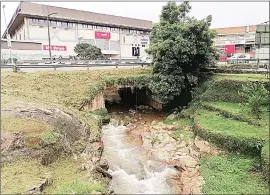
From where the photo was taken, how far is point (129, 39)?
60.0 m

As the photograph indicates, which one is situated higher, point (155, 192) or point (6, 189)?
point (6, 189)

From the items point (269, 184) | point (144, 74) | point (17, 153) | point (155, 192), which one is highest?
point (144, 74)

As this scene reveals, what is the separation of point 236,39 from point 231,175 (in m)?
54.7

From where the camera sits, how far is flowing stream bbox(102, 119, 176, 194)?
1266cm

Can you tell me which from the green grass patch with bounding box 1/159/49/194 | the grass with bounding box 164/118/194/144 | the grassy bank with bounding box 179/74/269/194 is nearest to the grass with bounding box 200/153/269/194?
the grassy bank with bounding box 179/74/269/194

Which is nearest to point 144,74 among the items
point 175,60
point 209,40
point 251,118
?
point 175,60

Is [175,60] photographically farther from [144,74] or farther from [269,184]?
[269,184]

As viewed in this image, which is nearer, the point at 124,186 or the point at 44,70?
the point at 124,186

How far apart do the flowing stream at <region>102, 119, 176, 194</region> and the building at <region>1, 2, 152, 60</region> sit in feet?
91.4

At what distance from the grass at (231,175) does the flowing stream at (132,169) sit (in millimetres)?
1894

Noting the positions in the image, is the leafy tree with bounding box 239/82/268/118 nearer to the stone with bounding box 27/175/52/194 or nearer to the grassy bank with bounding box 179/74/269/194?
the grassy bank with bounding box 179/74/269/194

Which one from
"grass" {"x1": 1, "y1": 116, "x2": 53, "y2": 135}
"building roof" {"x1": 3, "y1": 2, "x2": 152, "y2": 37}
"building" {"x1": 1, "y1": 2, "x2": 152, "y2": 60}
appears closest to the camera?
"grass" {"x1": 1, "y1": 116, "x2": 53, "y2": 135}

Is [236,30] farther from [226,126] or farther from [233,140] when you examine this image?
[233,140]

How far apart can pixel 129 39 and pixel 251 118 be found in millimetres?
47331
